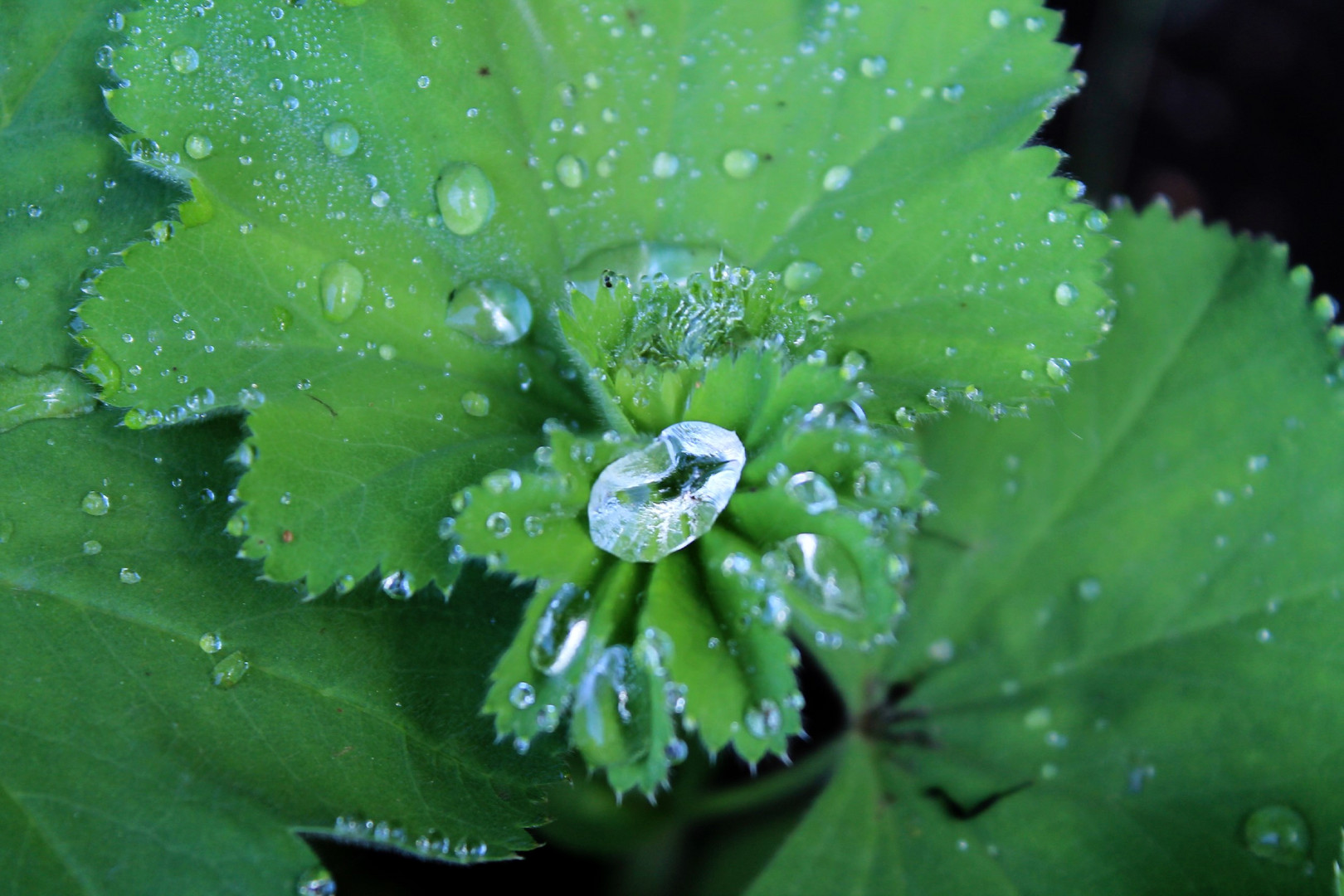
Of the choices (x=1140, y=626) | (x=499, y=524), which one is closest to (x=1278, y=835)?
(x=1140, y=626)

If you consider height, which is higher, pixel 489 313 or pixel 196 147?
pixel 196 147

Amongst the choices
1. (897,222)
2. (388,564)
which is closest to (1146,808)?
(897,222)

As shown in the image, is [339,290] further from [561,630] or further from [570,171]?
[561,630]

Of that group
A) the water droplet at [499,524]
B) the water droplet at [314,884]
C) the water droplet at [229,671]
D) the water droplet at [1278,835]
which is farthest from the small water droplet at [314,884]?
the water droplet at [1278,835]

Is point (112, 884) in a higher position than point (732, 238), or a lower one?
lower

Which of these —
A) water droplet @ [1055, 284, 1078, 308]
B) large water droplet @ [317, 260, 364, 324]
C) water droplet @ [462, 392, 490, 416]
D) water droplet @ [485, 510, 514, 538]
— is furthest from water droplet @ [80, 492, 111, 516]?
water droplet @ [1055, 284, 1078, 308]

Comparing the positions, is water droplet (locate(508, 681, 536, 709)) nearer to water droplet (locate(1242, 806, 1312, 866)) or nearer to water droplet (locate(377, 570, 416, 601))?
water droplet (locate(377, 570, 416, 601))

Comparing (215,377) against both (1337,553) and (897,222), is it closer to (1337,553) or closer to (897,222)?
(897,222)
